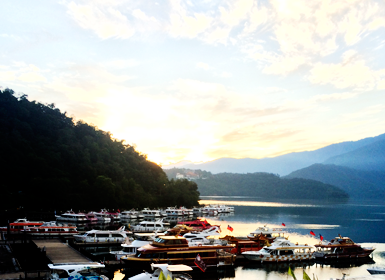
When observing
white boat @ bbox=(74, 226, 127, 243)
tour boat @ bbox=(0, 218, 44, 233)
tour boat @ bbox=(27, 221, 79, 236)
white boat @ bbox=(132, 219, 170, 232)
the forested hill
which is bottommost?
white boat @ bbox=(132, 219, 170, 232)

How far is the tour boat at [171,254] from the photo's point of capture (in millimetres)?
26969

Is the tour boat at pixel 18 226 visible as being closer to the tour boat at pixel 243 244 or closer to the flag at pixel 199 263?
the tour boat at pixel 243 244

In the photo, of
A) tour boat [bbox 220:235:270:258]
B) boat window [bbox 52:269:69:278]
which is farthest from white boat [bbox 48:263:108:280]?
tour boat [bbox 220:235:270:258]

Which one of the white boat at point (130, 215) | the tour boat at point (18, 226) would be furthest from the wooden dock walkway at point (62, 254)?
the white boat at point (130, 215)

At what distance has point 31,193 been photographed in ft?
251

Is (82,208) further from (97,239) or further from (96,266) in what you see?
(96,266)

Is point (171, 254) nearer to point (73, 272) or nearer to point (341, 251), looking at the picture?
point (73, 272)

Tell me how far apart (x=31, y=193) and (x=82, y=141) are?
39.9 m

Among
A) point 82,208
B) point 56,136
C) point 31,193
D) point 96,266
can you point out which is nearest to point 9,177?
point 31,193

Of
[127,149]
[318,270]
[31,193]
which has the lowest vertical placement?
[318,270]

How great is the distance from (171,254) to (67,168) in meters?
78.4

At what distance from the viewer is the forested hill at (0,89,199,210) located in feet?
263

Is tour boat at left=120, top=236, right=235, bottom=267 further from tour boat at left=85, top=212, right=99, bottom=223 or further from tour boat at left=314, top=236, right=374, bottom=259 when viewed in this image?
tour boat at left=85, top=212, right=99, bottom=223

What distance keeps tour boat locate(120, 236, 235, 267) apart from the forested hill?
53.3 metres
